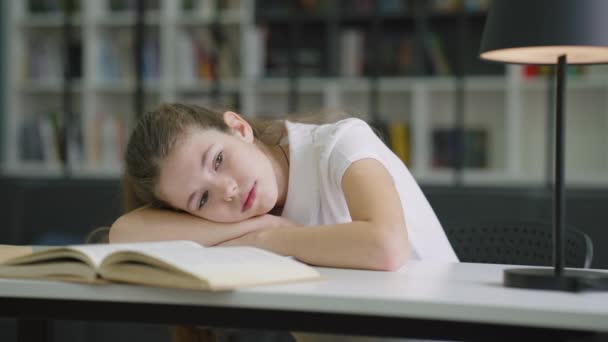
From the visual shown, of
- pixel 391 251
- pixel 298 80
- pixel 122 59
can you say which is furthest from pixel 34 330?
pixel 122 59

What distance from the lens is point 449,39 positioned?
491 centimetres

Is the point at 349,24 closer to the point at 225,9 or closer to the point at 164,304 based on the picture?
the point at 225,9

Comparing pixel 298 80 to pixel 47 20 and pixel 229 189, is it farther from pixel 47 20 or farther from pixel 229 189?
pixel 229 189

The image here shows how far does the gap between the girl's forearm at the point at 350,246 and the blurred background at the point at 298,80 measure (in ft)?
10.9

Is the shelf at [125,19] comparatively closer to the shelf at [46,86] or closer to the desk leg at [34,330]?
the shelf at [46,86]

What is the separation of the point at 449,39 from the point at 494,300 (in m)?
4.33

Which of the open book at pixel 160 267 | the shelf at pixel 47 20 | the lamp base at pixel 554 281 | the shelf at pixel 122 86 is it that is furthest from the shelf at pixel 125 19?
the lamp base at pixel 554 281

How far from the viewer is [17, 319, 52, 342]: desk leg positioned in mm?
1049

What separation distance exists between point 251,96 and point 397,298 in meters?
4.27

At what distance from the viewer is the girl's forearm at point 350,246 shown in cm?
106

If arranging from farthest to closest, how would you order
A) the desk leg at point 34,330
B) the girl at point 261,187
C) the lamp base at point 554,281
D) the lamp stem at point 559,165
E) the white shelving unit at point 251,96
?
the white shelving unit at point 251,96, the girl at point 261,187, the desk leg at point 34,330, the lamp stem at point 559,165, the lamp base at point 554,281

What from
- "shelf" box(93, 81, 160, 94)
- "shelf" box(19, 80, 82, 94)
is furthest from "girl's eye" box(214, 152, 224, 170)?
"shelf" box(19, 80, 82, 94)

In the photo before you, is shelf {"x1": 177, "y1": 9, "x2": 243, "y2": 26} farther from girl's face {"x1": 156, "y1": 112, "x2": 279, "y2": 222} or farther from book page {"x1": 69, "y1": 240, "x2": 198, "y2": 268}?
book page {"x1": 69, "y1": 240, "x2": 198, "y2": 268}

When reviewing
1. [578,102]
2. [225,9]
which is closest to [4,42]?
[225,9]
